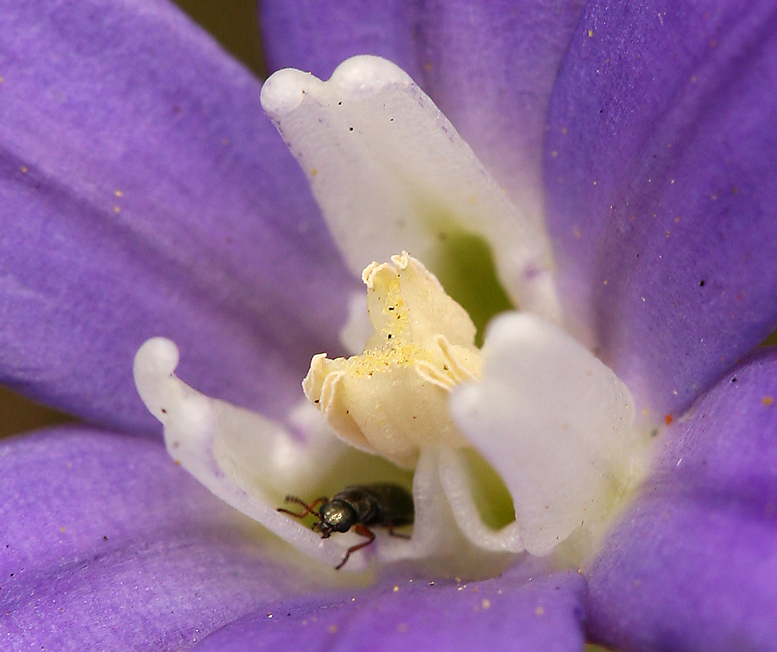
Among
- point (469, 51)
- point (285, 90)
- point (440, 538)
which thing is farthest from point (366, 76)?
point (440, 538)

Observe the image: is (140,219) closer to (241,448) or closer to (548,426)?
(241,448)

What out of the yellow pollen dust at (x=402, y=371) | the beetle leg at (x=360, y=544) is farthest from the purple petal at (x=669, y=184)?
the beetle leg at (x=360, y=544)

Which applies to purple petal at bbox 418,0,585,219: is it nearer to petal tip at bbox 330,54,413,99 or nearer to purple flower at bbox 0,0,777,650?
purple flower at bbox 0,0,777,650

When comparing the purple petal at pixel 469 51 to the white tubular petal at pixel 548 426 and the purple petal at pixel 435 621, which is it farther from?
the purple petal at pixel 435 621

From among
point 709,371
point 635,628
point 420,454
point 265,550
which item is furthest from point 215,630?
point 709,371

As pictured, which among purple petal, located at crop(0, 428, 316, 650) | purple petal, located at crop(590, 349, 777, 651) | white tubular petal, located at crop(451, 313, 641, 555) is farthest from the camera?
purple petal, located at crop(0, 428, 316, 650)

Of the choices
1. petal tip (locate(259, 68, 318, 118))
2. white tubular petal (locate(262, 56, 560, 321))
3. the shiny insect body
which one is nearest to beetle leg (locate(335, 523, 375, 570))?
the shiny insect body
